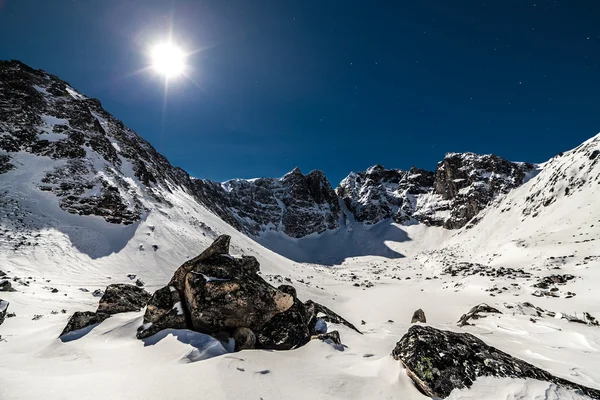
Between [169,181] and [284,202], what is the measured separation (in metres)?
79.8

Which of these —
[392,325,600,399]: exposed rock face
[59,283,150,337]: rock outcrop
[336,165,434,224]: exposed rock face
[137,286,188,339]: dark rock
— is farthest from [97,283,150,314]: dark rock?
[336,165,434,224]: exposed rock face

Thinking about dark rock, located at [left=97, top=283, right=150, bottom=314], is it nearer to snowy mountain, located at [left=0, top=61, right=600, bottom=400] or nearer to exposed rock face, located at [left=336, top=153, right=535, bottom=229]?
snowy mountain, located at [left=0, top=61, right=600, bottom=400]

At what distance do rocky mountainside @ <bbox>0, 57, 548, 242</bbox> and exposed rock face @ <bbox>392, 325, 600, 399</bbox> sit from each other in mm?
36616

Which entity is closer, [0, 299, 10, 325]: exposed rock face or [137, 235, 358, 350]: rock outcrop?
[137, 235, 358, 350]: rock outcrop

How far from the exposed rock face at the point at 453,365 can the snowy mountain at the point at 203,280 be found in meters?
0.06

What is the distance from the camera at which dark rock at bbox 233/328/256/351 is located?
22.6 ft

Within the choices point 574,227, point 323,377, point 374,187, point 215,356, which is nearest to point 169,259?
point 215,356

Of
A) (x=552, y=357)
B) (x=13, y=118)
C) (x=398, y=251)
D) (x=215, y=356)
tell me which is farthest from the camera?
(x=398, y=251)

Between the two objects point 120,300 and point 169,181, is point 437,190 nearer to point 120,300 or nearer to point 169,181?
point 169,181

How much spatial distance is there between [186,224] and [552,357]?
133 feet

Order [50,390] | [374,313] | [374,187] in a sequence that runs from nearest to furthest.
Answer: [50,390]
[374,313]
[374,187]

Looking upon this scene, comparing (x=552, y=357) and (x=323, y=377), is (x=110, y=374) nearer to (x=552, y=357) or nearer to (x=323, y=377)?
(x=323, y=377)

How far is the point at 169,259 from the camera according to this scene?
2880cm

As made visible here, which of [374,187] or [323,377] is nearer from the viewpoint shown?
[323,377]
